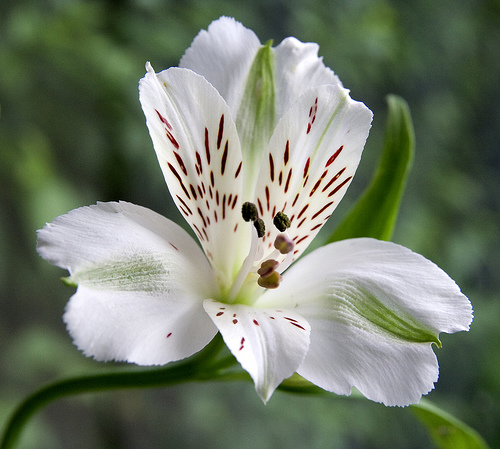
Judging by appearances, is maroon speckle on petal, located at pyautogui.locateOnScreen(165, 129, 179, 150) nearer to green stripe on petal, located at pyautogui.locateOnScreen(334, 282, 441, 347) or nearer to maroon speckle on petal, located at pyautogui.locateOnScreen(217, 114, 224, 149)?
maroon speckle on petal, located at pyautogui.locateOnScreen(217, 114, 224, 149)

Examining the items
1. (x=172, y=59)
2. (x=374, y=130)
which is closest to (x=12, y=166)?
(x=172, y=59)

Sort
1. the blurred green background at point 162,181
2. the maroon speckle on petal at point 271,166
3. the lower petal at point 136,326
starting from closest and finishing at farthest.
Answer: the lower petal at point 136,326 → the maroon speckle on petal at point 271,166 → the blurred green background at point 162,181

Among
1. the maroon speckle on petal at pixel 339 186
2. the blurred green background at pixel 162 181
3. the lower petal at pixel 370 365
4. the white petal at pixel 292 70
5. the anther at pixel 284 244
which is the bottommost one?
the blurred green background at pixel 162 181

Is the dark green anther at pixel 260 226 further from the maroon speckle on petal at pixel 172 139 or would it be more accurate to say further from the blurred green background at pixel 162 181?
the blurred green background at pixel 162 181

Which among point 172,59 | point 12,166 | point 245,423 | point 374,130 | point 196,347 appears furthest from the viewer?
point 374,130

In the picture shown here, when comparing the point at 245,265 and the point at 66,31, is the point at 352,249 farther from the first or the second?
the point at 66,31

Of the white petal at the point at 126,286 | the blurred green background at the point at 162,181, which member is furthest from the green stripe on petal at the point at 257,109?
the blurred green background at the point at 162,181

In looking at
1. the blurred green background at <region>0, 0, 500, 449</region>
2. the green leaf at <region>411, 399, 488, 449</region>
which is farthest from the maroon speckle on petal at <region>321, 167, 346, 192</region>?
the blurred green background at <region>0, 0, 500, 449</region>
